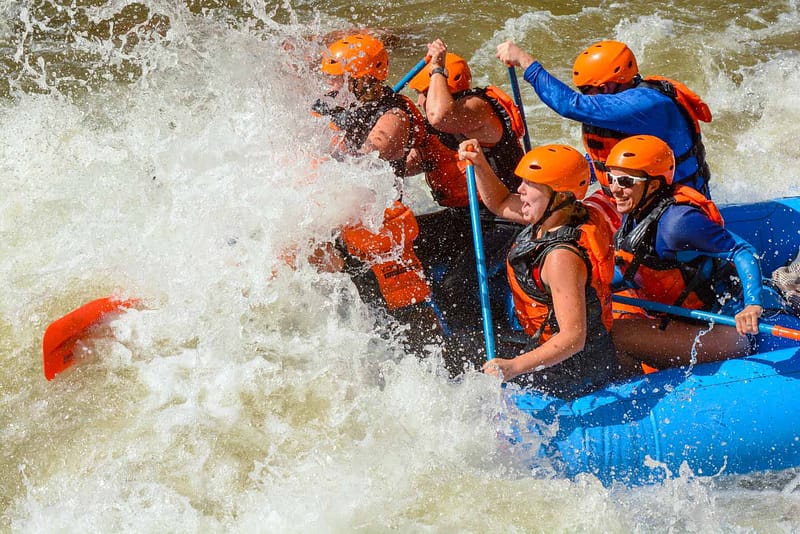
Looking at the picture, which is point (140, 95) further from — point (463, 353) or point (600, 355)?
point (600, 355)

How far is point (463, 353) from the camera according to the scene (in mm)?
4617

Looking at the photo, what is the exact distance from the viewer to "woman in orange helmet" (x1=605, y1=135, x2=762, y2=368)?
13.4 ft

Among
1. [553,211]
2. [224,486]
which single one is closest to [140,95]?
[224,486]

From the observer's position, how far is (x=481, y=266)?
14.3ft

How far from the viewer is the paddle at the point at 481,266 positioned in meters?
4.12

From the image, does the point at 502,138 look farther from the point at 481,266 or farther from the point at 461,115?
the point at 481,266

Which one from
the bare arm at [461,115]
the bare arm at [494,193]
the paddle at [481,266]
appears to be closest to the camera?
the paddle at [481,266]

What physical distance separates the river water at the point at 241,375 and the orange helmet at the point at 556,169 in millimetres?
903

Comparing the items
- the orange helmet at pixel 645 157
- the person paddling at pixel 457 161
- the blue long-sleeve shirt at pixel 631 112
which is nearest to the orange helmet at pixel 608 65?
the blue long-sleeve shirt at pixel 631 112

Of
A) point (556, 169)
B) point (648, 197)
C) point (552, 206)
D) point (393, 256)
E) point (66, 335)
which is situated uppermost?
point (556, 169)

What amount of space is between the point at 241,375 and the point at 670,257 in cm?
241

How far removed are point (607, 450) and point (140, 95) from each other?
608 cm

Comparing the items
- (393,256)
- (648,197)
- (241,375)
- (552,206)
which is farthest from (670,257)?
(241,375)

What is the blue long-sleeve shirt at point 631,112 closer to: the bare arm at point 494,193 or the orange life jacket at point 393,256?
the bare arm at point 494,193
